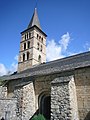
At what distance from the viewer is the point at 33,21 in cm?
2883

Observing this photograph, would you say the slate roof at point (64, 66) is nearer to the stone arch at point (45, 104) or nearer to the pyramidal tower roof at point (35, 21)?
the stone arch at point (45, 104)

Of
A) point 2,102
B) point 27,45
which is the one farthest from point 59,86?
point 27,45

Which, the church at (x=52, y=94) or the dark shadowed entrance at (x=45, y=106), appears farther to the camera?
the dark shadowed entrance at (x=45, y=106)

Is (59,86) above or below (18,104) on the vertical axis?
above

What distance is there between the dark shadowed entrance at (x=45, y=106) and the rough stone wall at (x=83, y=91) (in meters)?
3.81

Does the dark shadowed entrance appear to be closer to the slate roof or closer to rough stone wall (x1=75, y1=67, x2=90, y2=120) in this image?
the slate roof

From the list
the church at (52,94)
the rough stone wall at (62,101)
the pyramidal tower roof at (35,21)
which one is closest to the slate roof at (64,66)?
the church at (52,94)

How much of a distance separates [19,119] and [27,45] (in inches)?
665

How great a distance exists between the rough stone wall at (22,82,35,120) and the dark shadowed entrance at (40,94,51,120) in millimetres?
892

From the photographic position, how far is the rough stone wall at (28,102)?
39.8ft

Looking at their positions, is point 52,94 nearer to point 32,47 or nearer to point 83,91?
point 83,91

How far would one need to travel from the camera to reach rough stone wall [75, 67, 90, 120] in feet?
34.4

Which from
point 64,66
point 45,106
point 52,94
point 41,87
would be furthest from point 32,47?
point 52,94

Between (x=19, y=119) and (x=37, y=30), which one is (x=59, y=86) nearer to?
(x=19, y=119)
